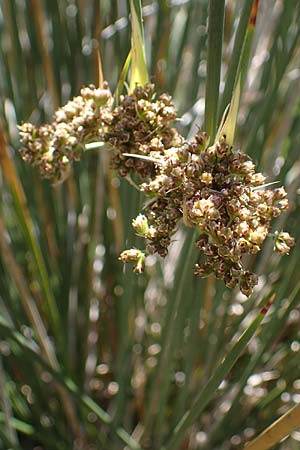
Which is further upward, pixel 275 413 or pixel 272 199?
pixel 272 199

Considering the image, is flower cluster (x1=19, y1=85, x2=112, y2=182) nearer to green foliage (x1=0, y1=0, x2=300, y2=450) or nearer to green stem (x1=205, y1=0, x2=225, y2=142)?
green stem (x1=205, y1=0, x2=225, y2=142)

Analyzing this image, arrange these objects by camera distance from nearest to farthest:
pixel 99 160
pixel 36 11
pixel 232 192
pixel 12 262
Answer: pixel 232 192 → pixel 12 262 → pixel 36 11 → pixel 99 160

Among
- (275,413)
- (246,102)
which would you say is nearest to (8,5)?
(246,102)

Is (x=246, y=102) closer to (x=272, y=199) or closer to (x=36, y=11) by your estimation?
(x=36, y=11)

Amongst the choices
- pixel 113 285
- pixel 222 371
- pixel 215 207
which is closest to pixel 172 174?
pixel 215 207

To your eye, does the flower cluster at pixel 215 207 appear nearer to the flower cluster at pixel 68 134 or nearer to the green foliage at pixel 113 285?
the flower cluster at pixel 68 134

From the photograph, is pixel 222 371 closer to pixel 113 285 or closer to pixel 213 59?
pixel 213 59
